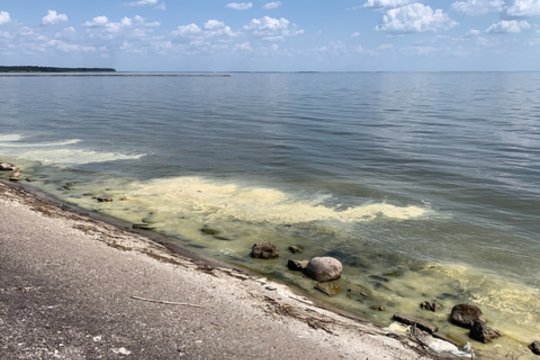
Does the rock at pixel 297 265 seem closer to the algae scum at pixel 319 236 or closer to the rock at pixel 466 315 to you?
the algae scum at pixel 319 236

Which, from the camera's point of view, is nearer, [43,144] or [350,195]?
[350,195]

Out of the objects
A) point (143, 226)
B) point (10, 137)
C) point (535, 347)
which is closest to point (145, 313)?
point (535, 347)

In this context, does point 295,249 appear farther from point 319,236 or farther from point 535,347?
point 535,347

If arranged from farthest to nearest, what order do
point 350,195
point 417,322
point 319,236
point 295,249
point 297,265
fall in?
point 350,195
point 319,236
point 295,249
point 297,265
point 417,322

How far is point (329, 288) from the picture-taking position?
33.7 feet

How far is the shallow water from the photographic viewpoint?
1090 centimetres

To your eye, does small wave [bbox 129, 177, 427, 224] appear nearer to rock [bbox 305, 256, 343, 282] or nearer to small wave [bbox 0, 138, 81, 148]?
rock [bbox 305, 256, 343, 282]

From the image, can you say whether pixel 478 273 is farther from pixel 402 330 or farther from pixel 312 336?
pixel 312 336

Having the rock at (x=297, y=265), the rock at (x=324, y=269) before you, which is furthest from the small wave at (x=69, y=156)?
the rock at (x=324, y=269)

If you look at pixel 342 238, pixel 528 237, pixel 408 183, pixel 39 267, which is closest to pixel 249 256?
pixel 342 238

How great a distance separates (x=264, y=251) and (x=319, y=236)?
2179mm

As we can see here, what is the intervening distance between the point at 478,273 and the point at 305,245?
4.14 m

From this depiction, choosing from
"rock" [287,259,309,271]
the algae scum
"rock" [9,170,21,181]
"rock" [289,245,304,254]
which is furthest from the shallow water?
"rock" [9,170,21,181]

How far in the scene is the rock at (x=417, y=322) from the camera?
28.3 feet
